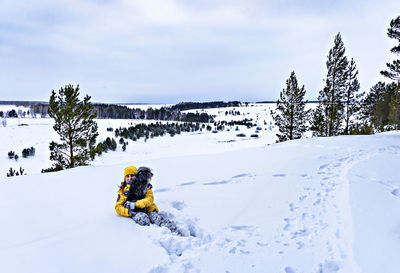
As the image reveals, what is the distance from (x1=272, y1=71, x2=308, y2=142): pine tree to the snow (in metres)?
12.5

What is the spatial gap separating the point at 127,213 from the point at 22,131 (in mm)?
36683

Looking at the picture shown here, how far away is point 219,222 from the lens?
400cm

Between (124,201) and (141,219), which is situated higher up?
(124,201)

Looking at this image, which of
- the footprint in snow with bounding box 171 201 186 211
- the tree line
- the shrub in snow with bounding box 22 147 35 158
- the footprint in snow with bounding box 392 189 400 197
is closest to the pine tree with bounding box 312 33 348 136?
the tree line

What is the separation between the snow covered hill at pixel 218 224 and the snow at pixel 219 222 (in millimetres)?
16

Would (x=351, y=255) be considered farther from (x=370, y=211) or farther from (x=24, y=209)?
(x=24, y=209)

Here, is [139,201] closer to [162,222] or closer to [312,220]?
[162,222]

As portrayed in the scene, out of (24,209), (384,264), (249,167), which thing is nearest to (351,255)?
(384,264)

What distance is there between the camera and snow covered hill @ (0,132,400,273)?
8.85 ft

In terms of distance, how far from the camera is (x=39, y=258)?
2502 millimetres

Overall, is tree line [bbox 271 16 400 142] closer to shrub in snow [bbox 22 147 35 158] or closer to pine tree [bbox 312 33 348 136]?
pine tree [bbox 312 33 348 136]

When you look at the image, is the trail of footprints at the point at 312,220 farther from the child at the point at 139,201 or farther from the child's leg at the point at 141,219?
the child's leg at the point at 141,219

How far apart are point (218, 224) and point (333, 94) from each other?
774 inches

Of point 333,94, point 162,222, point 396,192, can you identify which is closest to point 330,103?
point 333,94
